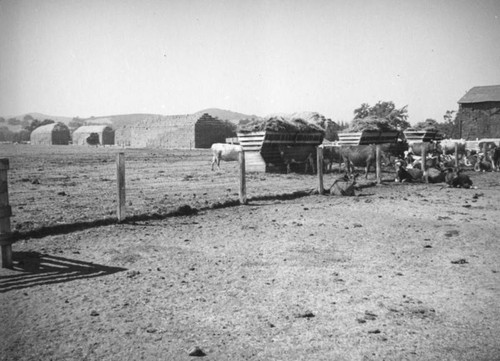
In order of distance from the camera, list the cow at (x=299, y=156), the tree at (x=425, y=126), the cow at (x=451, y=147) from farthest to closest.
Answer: the tree at (x=425, y=126), the cow at (x=451, y=147), the cow at (x=299, y=156)

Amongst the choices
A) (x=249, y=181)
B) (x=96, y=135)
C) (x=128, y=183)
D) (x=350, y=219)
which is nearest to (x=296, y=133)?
(x=249, y=181)

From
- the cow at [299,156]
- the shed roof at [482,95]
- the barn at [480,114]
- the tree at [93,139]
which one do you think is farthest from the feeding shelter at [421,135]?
the tree at [93,139]

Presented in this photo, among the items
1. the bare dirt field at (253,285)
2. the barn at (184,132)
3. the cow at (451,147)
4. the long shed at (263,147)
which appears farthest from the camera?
the barn at (184,132)

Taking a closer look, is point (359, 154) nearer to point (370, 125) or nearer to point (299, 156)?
point (299, 156)

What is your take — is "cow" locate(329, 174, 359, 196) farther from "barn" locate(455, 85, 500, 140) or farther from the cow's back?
"barn" locate(455, 85, 500, 140)

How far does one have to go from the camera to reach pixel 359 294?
178 inches

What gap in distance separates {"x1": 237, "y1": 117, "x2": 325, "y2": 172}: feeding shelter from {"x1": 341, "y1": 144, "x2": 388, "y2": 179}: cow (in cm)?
351

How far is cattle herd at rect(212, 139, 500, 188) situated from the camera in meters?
17.1

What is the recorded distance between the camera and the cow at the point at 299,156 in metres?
21.5

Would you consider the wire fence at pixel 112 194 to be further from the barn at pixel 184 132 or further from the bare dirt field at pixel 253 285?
the barn at pixel 184 132

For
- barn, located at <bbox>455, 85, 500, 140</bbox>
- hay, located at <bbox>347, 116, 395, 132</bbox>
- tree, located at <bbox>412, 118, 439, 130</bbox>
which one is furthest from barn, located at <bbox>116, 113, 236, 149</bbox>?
hay, located at <bbox>347, 116, 395, 132</bbox>

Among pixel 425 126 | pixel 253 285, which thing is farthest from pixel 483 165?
pixel 253 285

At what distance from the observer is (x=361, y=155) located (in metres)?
18.5

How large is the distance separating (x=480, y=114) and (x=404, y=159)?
32.3 meters
